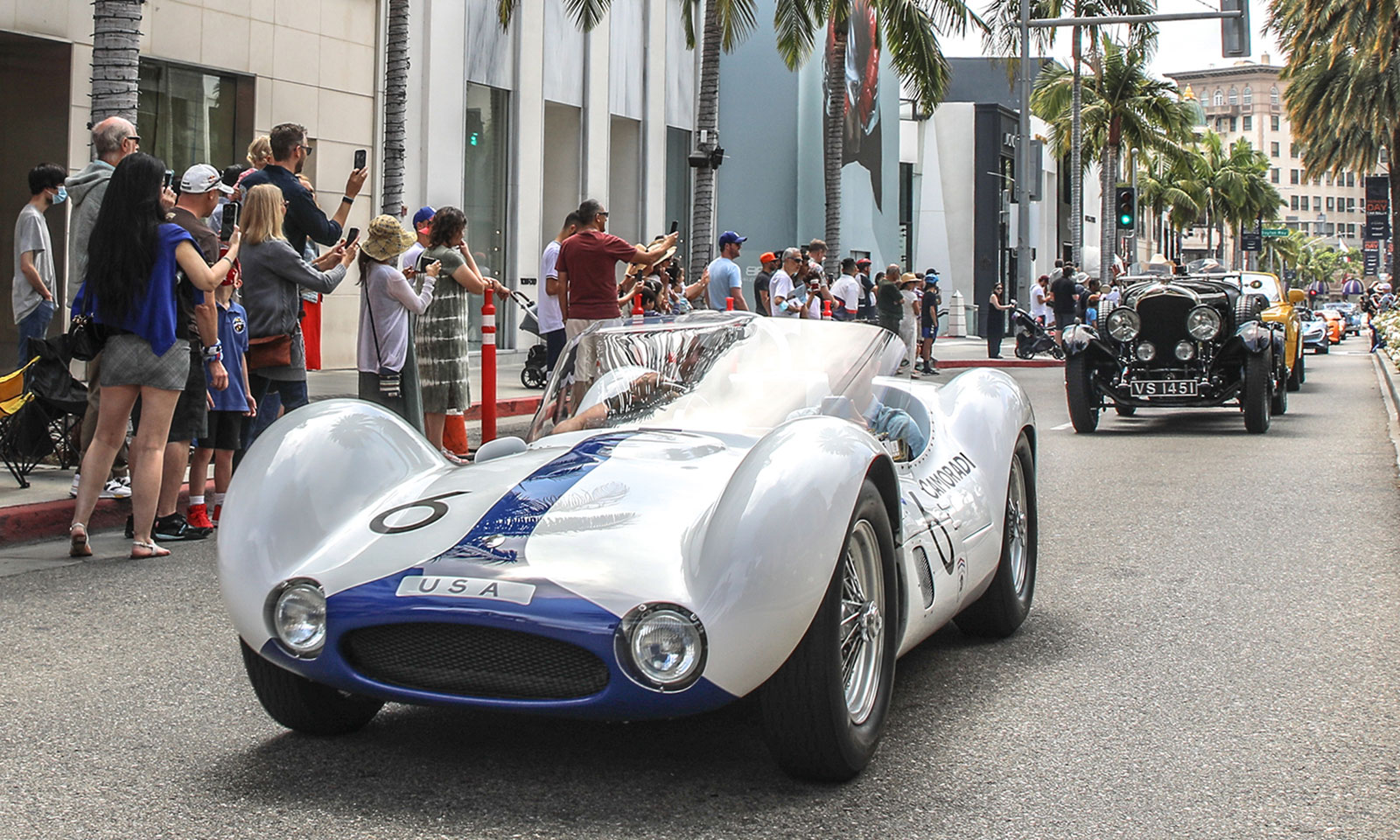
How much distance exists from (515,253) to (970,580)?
19034mm

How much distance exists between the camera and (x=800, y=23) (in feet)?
84.2

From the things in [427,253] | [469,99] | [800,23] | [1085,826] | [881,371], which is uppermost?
[800,23]

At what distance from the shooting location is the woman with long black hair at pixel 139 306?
680 cm

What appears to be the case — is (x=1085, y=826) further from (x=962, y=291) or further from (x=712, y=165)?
(x=962, y=291)

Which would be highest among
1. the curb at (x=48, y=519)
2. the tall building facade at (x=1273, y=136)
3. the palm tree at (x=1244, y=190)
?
the tall building facade at (x=1273, y=136)

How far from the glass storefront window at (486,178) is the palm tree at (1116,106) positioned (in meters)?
24.9

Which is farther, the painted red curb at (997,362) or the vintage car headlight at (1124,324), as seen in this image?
the painted red curb at (997,362)

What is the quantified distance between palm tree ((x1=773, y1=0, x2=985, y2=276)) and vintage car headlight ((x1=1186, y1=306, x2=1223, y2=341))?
1188 cm

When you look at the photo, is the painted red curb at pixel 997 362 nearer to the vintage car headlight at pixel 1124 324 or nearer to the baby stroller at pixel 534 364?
the baby stroller at pixel 534 364

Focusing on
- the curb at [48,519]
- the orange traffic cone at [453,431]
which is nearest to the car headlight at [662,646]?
the curb at [48,519]

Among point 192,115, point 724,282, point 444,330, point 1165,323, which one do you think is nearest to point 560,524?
point 444,330

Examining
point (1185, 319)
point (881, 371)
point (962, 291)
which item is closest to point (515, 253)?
point (1185, 319)

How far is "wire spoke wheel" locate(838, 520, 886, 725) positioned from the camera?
3.93m

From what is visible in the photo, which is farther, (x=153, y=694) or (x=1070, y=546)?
(x=1070, y=546)
